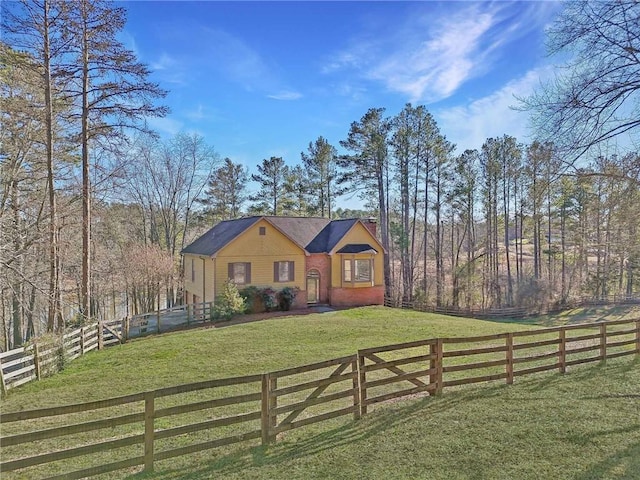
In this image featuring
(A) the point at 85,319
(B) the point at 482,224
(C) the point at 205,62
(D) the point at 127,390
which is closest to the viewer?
(D) the point at 127,390

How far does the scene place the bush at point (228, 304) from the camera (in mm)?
17516

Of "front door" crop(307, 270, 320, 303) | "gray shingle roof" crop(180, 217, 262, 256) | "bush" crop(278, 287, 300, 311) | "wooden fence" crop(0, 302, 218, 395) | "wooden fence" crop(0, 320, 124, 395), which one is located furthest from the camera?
"front door" crop(307, 270, 320, 303)

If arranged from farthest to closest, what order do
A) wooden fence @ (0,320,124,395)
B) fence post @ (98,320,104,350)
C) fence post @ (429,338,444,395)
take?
fence post @ (98,320,104,350), wooden fence @ (0,320,124,395), fence post @ (429,338,444,395)

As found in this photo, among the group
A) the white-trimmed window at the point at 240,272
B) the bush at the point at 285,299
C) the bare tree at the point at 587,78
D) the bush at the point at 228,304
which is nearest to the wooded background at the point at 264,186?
the bare tree at the point at 587,78

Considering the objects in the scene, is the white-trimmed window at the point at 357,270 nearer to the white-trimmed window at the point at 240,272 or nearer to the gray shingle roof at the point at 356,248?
the gray shingle roof at the point at 356,248

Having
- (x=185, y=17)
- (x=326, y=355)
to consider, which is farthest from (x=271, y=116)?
Result: (x=326, y=355)

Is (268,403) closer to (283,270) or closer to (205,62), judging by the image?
(205,62)

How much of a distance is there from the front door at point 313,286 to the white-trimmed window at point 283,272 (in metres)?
1.28

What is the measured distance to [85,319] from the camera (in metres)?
13.5

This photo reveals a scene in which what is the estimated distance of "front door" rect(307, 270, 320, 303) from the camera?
21547mm

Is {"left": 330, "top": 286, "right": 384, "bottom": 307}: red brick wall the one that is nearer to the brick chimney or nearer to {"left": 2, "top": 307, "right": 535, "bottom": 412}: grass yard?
the brick chimney

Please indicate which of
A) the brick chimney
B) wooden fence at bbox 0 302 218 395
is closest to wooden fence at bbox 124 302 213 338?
wooden fence at bbox 0 302 218 395

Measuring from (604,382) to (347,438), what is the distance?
18.7ft

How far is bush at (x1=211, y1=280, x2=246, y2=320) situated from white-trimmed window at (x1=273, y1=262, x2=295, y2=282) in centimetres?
248
